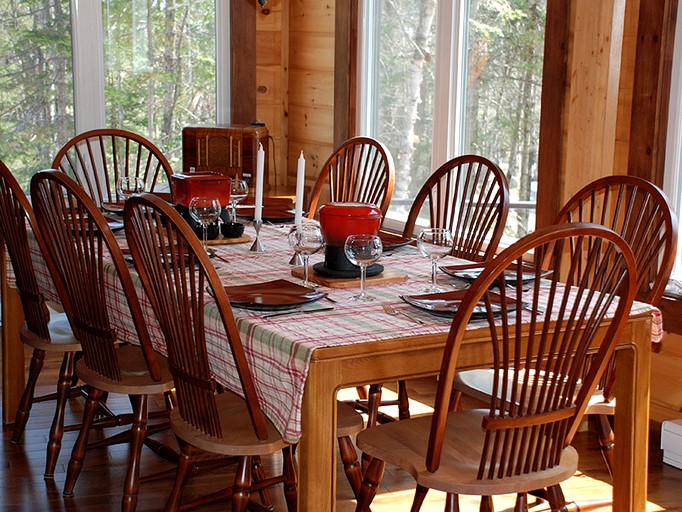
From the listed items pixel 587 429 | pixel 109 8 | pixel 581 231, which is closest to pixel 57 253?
pixel 581 231

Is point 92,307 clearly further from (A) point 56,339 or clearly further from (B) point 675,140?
(B) point 675,140

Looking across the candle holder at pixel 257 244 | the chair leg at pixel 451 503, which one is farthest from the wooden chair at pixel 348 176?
the chair leg at pixel 451 503

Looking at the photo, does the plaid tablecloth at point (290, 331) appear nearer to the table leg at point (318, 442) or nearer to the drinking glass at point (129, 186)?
the table leg at point (318, 442)

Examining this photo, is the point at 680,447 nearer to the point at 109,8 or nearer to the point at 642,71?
the point at 642,71

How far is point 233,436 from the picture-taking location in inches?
88.7

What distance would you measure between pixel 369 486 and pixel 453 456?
34 centimetres

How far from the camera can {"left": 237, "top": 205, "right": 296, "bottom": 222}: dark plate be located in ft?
11.7

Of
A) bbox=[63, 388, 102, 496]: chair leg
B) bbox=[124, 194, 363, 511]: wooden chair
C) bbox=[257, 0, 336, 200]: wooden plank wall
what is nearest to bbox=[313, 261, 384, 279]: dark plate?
bbox=[124, 194, 363, 511]: wooden chair

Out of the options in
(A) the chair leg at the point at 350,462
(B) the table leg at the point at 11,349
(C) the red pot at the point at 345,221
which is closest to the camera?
(C) the red pot at the point at 345,221

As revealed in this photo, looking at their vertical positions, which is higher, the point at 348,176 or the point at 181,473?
the point at 348,176

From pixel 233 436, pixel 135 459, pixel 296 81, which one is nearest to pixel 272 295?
pixel 233 436

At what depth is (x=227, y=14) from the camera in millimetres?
5547

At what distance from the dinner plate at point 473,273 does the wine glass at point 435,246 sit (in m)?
0.12

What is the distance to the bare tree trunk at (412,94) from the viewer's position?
4524 mm
